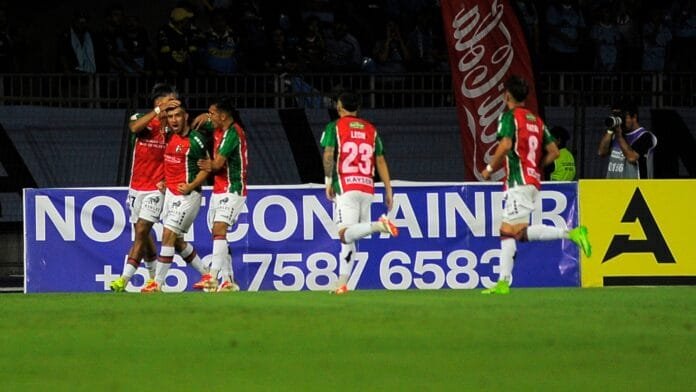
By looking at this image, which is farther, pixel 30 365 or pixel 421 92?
pixel 421 92

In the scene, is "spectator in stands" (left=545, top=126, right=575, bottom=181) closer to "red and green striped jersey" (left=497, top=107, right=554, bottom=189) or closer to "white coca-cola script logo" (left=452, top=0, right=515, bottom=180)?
"white coca-cola script logo" (left=452, top=0, right=515, bottom=180)

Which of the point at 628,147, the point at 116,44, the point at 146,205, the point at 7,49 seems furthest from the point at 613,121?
the point at 7,49

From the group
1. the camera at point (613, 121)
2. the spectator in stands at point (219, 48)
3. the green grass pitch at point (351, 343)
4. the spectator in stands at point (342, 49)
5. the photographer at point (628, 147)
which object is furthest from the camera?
the spectator in stands at point (342, 49)

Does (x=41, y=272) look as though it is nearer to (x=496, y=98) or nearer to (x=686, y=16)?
(x=496, y=98)

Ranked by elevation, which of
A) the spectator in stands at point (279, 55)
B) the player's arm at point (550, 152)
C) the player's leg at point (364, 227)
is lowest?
the player's leg at point (364, 227)

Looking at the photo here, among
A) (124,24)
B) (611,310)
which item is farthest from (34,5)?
(611,310)

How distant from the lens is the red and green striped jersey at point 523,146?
52.3 ft

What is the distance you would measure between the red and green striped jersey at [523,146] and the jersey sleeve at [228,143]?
3.04 m

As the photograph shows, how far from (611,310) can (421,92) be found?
9965 millimetres

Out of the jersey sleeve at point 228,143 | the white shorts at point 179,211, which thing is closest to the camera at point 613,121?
the jersey sleeve at point 228,143

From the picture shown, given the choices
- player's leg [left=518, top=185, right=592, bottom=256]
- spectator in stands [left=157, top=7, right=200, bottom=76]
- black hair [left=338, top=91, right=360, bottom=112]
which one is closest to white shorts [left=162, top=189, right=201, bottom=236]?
black hair [left=338, top=91, right=360, bottom=112]

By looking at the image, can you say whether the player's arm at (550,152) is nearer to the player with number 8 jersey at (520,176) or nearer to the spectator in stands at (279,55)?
the player with number 8 jersey at (520,176)

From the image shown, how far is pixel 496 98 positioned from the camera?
20859mm

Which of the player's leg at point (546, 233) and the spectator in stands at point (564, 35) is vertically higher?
the spectator in stands at point (564, 35)
